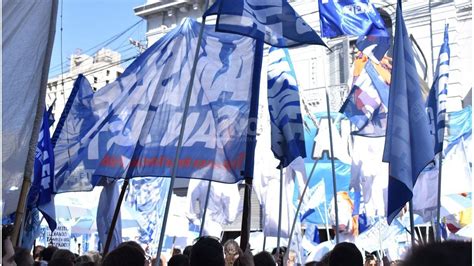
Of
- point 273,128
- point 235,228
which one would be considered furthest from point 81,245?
point 273,128

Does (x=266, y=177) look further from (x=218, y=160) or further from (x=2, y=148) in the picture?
(x=2, y=148)

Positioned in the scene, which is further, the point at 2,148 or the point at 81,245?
the point at 81,245

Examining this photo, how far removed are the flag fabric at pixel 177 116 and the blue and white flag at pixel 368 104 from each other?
253 cm

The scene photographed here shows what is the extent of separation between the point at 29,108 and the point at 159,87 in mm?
3150

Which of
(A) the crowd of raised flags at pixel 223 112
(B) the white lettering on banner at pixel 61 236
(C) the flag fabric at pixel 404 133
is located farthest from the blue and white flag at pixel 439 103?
(B) the white lettering on banner at pixel 61 236

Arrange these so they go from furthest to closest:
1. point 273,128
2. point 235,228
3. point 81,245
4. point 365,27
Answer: point 235,228 < point 81,245 < point 365,27 < point 273,128

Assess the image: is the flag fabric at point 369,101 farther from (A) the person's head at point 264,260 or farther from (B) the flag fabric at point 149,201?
(B) the flag fabric at point 149,201

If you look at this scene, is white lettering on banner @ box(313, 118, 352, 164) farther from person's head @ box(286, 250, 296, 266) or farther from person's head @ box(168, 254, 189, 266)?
person's head @ box(168, 254, 189, 266)

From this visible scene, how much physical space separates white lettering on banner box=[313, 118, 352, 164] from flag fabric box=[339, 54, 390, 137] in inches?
83.0

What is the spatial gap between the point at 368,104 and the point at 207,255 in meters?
5.87

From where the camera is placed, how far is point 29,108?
397 cm

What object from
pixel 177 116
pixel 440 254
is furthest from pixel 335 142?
pixel 440 254

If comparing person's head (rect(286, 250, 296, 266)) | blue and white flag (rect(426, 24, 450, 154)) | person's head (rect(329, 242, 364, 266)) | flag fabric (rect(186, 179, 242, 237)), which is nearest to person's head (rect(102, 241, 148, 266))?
person's head (rect(329, 242, 364, 266))

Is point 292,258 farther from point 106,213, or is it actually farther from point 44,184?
point 44,184
